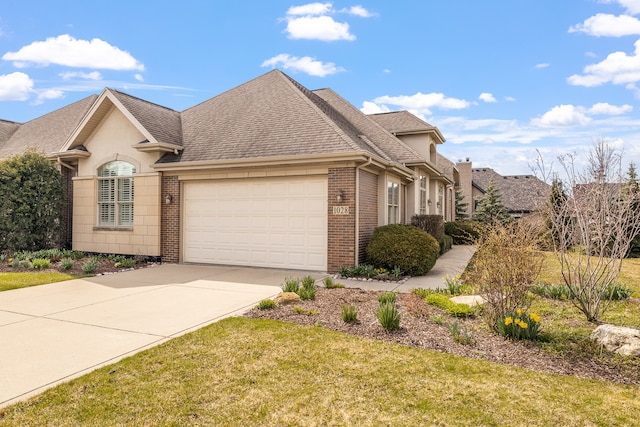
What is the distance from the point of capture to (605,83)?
13.9 meters

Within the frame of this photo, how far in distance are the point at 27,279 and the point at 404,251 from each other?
9664 millimetres

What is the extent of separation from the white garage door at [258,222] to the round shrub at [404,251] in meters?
1.50

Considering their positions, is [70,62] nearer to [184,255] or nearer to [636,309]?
[184,255]

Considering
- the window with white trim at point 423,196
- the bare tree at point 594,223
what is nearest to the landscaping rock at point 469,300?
the bare tree at point 594,223

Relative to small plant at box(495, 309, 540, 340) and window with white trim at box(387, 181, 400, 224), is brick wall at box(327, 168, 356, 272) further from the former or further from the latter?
small plant at box(495, 309, 540, 340)

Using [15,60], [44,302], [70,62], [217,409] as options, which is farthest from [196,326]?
[15,60]

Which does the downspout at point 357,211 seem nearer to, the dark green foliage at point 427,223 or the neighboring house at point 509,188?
the dark green foliage at point 427,223

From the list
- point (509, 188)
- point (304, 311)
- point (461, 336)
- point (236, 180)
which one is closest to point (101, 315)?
point (304, 311)

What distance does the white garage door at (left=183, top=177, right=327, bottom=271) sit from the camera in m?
11.4

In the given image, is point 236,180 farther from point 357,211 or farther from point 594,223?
point 594,223

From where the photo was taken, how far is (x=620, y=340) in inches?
190

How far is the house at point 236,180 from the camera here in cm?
1123

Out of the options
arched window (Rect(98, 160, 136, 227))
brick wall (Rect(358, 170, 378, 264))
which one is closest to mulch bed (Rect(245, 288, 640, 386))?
brick wall (Rect(358, 170, 378, 264))

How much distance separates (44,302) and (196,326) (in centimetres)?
374
